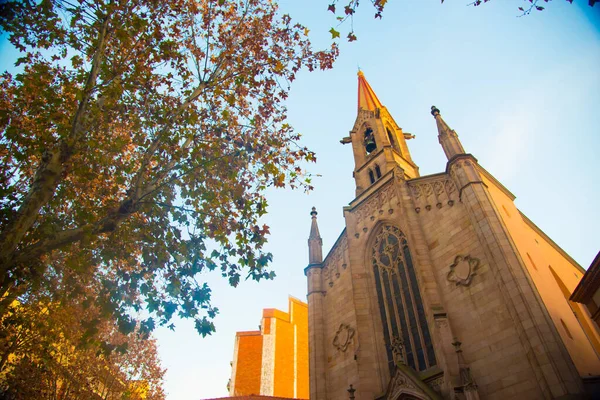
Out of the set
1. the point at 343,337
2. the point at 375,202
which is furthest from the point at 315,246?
the point at 343,337

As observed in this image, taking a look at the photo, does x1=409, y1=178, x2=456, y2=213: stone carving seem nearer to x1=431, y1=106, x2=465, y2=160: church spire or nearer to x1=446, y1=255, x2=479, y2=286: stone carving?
x1=431, y1=106, x2=465, y2=160: church spire

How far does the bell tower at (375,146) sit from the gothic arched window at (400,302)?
4.71 metres

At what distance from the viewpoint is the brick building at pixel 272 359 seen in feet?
107

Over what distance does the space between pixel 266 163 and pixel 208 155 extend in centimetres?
157

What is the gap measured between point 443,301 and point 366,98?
→ 19.0 meters

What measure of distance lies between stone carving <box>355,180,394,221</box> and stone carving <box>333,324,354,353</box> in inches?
219

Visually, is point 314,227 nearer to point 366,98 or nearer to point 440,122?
point 440,122

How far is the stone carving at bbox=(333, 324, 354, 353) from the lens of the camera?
52.9ft

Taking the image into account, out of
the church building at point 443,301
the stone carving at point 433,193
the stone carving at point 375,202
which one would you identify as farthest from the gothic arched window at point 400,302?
the stone carving at point 433,193

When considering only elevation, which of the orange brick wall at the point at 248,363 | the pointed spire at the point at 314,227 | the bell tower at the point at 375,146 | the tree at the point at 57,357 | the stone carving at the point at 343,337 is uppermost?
the bell tower at the point at 375,146

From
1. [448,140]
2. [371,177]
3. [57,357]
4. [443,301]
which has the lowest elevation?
[57,357]

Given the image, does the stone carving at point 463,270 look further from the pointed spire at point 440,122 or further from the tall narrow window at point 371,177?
the tall narrow window at point 371,177

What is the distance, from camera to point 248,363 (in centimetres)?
3453

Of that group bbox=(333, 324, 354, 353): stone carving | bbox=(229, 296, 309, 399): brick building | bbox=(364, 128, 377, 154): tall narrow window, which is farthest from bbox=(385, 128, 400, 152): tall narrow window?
bbox=(229, 296, 309, 399): brick building
